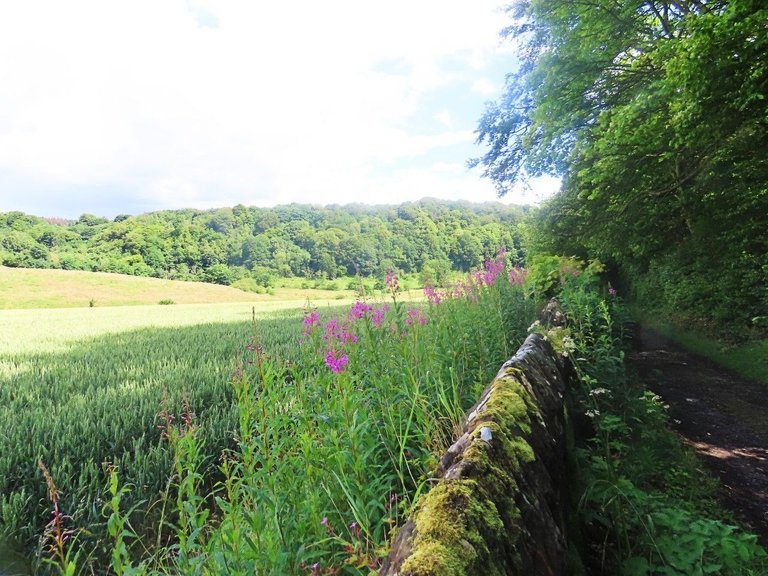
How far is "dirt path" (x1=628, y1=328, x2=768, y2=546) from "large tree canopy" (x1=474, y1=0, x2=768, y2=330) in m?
3.44

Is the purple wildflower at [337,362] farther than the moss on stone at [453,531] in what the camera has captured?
Yes

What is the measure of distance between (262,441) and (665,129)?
34.7ft

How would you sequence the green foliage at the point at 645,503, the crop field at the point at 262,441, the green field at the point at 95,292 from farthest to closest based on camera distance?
the green field at the point at 95,292 < the green foliage at the point at 645,503 < the crop field at the point at 262,441

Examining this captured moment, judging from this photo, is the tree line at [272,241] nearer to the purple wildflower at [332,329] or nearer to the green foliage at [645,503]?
the purple wildflower at [332,329]

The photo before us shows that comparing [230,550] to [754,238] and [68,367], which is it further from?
[754,238]

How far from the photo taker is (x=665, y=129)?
8.88 meters

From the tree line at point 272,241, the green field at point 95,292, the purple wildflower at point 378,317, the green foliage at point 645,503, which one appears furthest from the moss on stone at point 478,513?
the green field at point 95,292

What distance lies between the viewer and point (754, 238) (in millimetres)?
10789

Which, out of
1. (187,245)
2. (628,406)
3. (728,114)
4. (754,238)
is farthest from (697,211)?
(187,245)

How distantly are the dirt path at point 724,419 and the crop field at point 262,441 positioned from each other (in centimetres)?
280

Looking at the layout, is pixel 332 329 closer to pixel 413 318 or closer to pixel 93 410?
pixel 413 318

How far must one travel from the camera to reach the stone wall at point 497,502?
4.42 ft

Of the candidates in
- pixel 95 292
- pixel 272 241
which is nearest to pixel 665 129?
pixel 272 241

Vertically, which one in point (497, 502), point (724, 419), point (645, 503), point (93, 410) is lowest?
point (724, 419)
